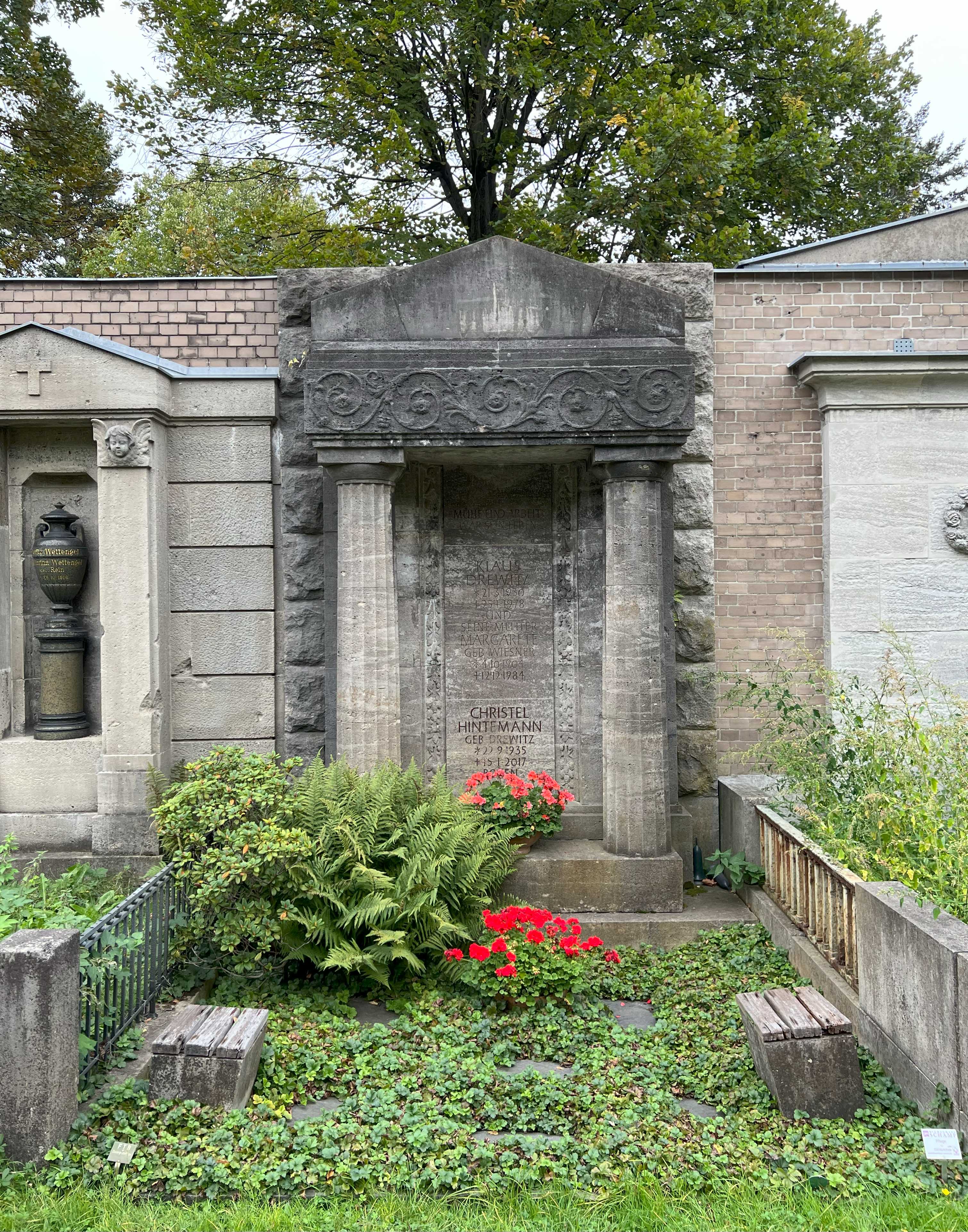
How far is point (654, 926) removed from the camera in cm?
555

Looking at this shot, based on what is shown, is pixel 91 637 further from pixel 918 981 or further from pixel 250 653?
pixel 918 981

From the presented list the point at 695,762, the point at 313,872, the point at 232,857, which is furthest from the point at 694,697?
the point at 232,857

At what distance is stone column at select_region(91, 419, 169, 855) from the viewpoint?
629 centimetres

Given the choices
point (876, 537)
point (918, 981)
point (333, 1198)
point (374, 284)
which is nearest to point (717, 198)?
point (876, 537)

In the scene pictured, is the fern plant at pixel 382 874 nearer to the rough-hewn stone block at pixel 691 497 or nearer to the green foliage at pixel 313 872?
the green foliage at pixel 313 872

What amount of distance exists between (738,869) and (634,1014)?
153 centimetres

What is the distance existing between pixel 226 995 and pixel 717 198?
11.7 meters

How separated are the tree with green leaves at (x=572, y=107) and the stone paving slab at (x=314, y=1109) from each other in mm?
10900

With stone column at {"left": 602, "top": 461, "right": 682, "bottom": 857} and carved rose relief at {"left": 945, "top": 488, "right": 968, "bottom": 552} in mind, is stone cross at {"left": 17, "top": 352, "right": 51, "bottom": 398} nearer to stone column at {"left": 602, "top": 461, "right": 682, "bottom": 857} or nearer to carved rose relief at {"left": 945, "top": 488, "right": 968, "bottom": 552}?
stone column at {"left": 602, "top": 461, "right": 682, "bottom": 857}

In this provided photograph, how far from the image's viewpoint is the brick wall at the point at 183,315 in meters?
7.14

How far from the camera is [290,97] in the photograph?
1345 centimetres

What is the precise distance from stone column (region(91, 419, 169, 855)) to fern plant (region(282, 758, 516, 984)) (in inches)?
63.4

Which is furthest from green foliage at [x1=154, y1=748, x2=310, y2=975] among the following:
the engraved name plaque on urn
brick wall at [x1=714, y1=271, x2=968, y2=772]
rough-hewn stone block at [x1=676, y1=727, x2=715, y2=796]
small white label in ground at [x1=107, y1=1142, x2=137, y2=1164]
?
brick wall at [x1=714, y1=271, x2=968, y2=772]

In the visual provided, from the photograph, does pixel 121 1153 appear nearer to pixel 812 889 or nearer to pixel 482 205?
pixel 812 889
